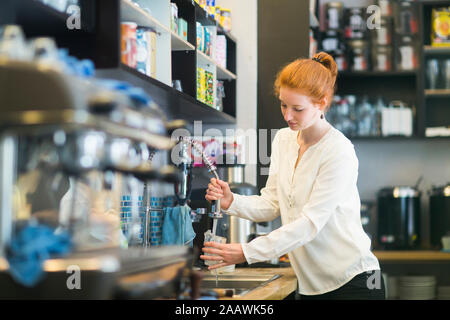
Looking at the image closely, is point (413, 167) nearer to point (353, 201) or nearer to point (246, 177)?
point (246, 177)

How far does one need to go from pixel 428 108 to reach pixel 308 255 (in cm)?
286

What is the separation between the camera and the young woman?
7.08ft

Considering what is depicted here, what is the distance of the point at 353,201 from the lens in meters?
→ 2.28

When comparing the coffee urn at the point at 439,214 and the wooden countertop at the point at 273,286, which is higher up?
the coffee urn at the point at 439,214

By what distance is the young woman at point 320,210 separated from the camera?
2158 mm

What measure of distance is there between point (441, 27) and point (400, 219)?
4.62ft

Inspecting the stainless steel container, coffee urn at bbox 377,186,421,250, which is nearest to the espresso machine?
the stainless steel container

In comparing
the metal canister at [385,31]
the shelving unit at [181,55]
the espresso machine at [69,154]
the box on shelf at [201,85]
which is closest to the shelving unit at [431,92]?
the metal canister at [385,31]

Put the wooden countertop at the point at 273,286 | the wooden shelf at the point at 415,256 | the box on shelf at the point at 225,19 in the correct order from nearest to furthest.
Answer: the wooden countertop at the point at 273,286 < the box on shelf at the point at 225,19 < the wooden shelf at the point at 415,256

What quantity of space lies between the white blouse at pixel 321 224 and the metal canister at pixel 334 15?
2496 millimetres

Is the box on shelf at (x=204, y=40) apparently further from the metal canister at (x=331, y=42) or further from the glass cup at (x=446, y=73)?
the glass cup at (x=446, y=73)

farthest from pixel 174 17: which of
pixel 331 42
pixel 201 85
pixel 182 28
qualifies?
pixel 331 42

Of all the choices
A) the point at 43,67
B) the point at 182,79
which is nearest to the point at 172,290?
the point at 43,67

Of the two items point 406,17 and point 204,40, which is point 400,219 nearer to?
point 406,17
